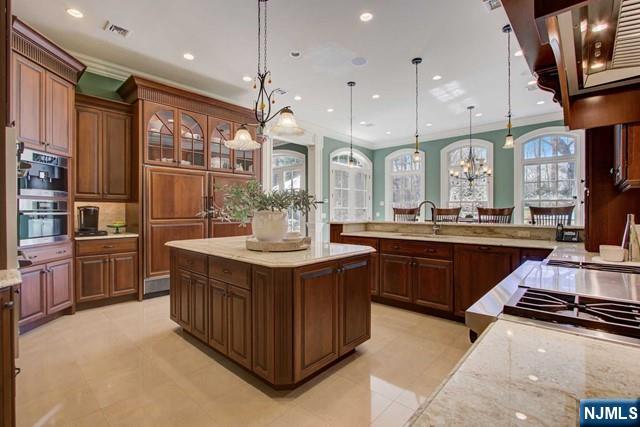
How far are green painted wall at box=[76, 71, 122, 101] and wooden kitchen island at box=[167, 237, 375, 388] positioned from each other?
9.75ft

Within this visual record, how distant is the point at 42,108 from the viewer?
3100mm

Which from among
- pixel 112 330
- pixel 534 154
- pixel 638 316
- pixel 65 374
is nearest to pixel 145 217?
pixel 112 330

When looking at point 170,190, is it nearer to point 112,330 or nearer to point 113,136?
point 113,136

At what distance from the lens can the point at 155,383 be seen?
211 centimetres

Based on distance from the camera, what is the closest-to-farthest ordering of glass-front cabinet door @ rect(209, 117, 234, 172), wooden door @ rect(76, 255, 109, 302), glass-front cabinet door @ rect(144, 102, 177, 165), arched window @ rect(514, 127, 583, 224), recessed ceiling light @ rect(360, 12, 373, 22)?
recessed ceiling light @ rect(360, 12, 373, 22) → wooden door @ rect(76, 255, 109, 302) → glass-front cabinet door @ rect(144, 102, 177, 165) → glass-front cabinet door @ rect(209, 117, 234, 172) → arched window @ rect(514, 127, 583, 224)

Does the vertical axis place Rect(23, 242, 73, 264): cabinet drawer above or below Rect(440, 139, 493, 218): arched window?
below

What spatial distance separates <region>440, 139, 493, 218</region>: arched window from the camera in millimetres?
7594

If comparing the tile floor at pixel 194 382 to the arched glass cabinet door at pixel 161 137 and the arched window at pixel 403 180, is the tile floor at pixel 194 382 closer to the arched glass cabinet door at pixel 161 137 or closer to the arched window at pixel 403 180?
→ the arched glass cabinet door at pixel 161 137

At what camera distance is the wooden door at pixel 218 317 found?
228cm

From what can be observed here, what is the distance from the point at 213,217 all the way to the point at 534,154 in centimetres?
715

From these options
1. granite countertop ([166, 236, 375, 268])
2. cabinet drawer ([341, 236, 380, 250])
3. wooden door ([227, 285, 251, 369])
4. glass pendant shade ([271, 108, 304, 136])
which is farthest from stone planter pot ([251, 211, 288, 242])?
cabinet drawer ([341, 236, 380, 250])

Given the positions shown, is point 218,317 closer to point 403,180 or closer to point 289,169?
point 289,169

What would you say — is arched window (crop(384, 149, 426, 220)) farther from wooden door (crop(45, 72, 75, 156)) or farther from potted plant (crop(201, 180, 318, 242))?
wooden door (crop(45, 72, 75, 156))

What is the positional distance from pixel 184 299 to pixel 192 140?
2.62 meters
